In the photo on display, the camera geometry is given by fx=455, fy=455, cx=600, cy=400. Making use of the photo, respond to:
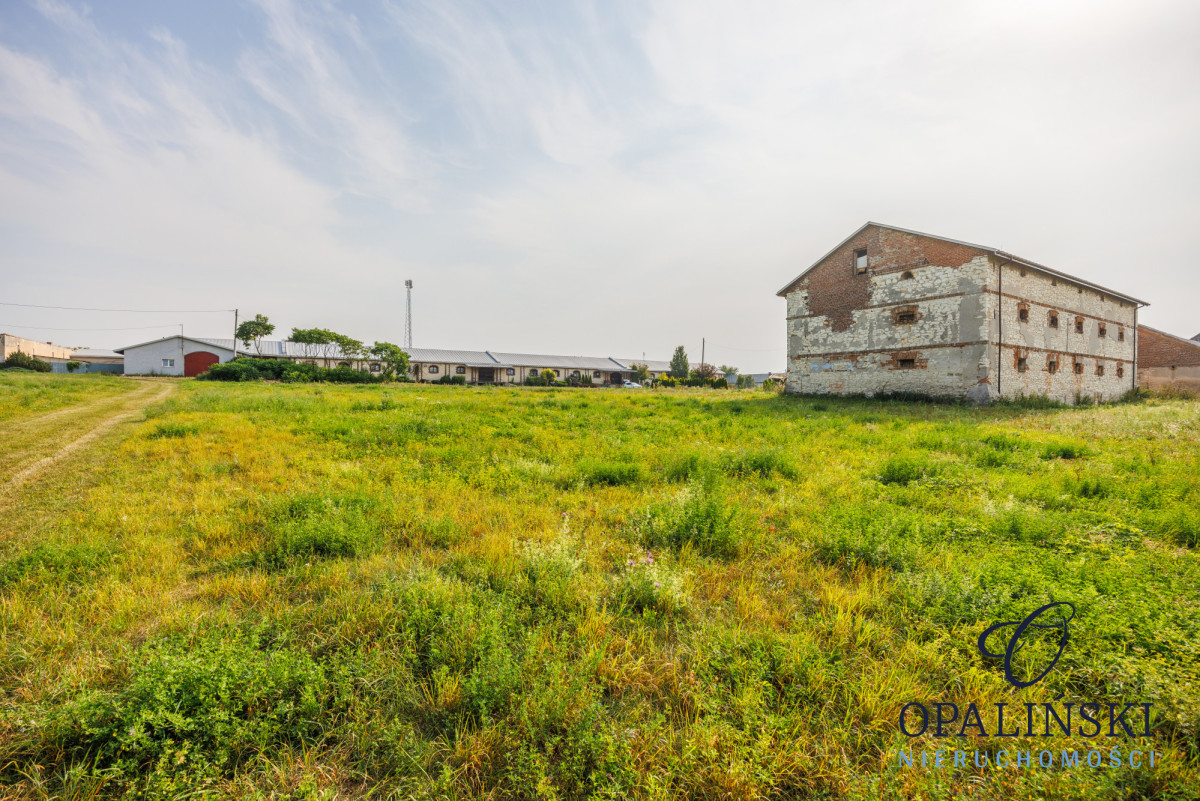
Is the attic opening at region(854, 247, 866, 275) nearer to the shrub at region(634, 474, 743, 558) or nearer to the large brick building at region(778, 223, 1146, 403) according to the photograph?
the large brick building at region(778, 223, 1146, 403)

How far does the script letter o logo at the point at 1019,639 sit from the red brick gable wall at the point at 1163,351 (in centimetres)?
4186

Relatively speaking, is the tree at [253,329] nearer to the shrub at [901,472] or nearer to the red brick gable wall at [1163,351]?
the shrub at [901,472]

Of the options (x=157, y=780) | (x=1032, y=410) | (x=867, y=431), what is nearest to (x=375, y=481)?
(x=157, y=780)

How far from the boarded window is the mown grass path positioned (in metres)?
28.5

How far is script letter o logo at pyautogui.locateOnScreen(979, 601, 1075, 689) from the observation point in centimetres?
269


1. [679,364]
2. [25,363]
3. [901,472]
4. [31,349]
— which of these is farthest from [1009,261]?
[31,349]

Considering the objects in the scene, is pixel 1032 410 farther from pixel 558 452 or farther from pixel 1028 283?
pixel 558 452

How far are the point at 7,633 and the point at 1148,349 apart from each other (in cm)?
4854

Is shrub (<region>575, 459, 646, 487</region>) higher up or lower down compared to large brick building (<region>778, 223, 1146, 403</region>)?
lower down

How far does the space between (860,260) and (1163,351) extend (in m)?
24.4

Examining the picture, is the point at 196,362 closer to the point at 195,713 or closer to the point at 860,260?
the point at 860,260

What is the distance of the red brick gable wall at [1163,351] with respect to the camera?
2866 cm

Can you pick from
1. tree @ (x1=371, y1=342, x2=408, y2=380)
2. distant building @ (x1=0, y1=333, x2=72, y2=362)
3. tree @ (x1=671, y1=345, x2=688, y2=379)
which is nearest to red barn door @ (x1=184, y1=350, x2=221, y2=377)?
distant building @ (x1=0, y1=333, x2=72, y2=362)

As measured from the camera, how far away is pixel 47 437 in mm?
9703
